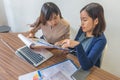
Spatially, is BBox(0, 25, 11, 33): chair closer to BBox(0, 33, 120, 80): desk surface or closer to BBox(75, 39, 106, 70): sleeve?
BBox(0, 33, 120, 80): desk surface

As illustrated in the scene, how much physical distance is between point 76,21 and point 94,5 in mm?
774

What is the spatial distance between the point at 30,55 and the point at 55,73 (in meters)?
0.30

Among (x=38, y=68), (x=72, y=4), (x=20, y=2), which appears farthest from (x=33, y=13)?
(x=38, y=68)

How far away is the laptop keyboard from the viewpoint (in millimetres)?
1441

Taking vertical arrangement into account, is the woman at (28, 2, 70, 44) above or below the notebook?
above

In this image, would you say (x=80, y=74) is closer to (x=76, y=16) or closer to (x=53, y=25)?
(x=53, y=25)

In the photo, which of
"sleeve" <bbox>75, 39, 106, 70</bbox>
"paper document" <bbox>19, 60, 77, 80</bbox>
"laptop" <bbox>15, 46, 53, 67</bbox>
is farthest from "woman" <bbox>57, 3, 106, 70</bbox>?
"laptop" <bbox>15, 46, 53, 67</bbox>

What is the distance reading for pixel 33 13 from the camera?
2.67 meters

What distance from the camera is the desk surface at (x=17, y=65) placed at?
1.29 m

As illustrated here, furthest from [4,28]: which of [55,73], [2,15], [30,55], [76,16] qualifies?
[55,73]

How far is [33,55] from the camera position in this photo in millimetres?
1493

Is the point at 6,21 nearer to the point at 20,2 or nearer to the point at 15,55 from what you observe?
the point at 20,2

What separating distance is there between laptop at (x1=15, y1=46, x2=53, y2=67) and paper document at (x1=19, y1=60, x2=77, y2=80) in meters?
0.11

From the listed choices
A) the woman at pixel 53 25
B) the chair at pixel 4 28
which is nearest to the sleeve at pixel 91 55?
the woman at pixel 53 25
